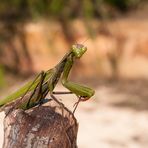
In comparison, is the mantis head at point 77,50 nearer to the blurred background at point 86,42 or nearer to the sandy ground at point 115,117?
the sandy ground at point 115,117

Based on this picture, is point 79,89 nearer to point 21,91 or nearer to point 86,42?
point 21,91

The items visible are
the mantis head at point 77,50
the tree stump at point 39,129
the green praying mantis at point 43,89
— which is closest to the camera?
A: the tree stump at point 39,129

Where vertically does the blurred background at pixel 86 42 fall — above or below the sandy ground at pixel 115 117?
above

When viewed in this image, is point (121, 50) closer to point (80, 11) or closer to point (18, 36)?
point (80, 11)

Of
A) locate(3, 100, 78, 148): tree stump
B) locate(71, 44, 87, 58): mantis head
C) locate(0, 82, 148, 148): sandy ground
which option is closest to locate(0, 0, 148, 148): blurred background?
locate(0, 82, 148, 148): sandy ground

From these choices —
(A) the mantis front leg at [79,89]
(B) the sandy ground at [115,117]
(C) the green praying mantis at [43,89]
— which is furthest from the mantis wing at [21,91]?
(B) the sandy ground at [115,117]

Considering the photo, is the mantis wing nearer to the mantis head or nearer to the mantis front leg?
the mantis front leg
